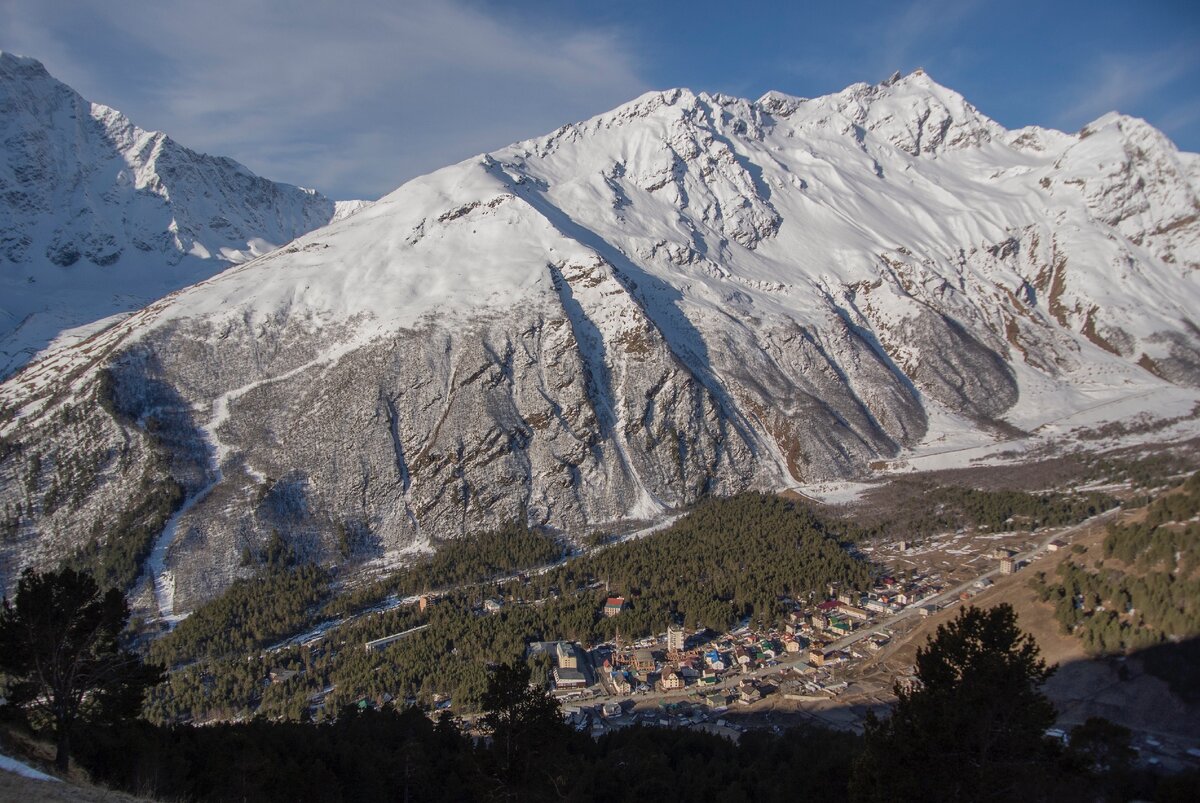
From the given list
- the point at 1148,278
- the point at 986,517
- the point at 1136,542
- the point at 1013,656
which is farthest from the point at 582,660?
the point at 1148,278

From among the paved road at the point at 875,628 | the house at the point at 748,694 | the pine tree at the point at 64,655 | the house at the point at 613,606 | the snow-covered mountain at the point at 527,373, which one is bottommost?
the house at the point at 748,694

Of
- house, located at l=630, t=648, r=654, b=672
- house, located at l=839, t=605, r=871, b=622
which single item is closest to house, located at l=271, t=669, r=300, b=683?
house, located at l=630, t=648, r=654, b=672

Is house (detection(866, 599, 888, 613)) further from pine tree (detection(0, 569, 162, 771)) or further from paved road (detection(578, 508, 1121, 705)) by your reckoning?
pine tree (detection(0, 569, 162, 771))

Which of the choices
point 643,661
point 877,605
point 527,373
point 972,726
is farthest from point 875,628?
point 527,373

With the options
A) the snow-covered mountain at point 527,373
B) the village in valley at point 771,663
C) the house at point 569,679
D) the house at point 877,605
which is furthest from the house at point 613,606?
the snow-covered mountain at point 527,373

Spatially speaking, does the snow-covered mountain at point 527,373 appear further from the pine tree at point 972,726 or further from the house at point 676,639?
the pine tree at point 972,726
